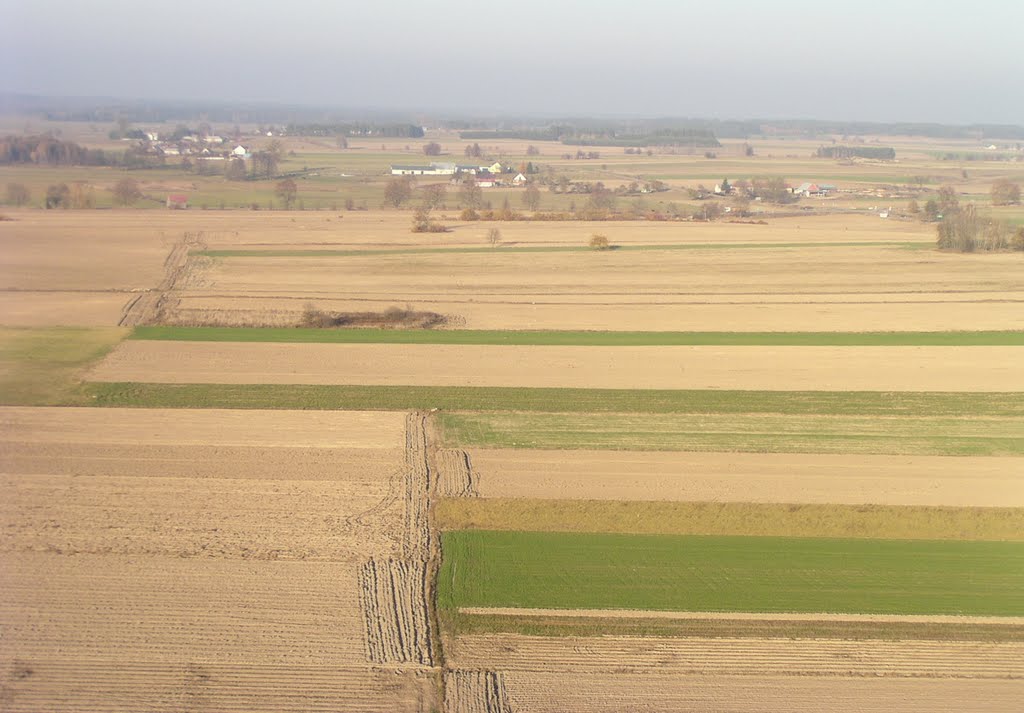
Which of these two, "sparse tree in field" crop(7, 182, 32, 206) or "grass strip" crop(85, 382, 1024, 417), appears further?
"sparse tree in field" crop(7, 182, 32, 206)

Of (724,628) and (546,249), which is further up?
(546,249)

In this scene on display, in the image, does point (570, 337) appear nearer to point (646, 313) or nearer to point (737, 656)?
point (646, 313)

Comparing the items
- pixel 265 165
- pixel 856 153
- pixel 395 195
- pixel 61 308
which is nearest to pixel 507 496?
pixel 61 308

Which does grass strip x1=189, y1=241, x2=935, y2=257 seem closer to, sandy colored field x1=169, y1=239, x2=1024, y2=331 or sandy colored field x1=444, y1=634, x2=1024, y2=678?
sandy colored field x1=169, y1=239, x2=1024, y2=331

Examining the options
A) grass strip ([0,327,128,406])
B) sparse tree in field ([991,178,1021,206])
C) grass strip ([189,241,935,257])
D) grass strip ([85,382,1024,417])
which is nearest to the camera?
grass strip ([85,382,1024,417])

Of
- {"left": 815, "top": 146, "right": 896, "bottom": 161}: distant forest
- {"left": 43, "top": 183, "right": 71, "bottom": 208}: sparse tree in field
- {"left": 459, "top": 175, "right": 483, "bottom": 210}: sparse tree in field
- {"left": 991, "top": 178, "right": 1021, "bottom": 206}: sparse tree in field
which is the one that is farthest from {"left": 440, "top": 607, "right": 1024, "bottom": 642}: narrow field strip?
{"left": 815, "top": 146, "right": 896, "bottom": 161}: distant forest

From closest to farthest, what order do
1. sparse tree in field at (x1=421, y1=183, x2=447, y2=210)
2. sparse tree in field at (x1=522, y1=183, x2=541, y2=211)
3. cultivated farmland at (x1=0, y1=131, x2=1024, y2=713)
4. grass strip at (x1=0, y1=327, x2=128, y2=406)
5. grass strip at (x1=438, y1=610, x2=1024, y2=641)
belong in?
cultivated farmland at (x1=0, y1=131, x2=1024, y2=713) < grass strip at (x1=438, y1=610, x2=1024, y2=641) < grass strip at (x1=0, y1=327, x2=128, y2=406) < sparse tree in field at (x1=421, y1=183, x2=447, y2=210) < sparse tree in field at (x1=522, y1=183, x2=541, y2=211)

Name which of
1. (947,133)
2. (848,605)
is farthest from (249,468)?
(947,133)
